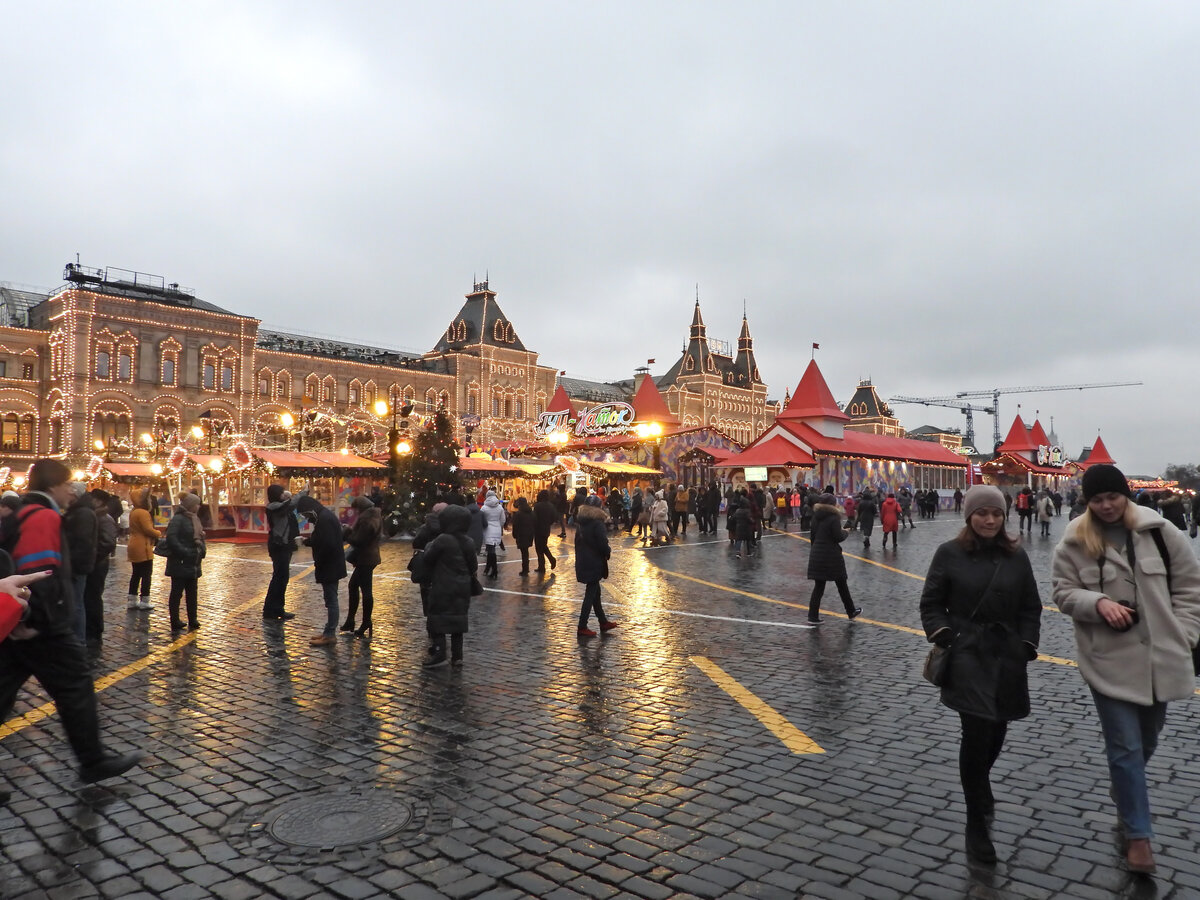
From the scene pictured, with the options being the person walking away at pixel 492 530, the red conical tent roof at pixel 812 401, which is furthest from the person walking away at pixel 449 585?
the red conical tent roof at pixel 812 401

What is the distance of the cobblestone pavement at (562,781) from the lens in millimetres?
3408

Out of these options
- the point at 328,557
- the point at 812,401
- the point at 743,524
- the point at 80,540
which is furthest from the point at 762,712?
the point at 812,401

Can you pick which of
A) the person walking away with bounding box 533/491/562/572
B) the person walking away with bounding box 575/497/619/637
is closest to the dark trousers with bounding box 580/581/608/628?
the person walking away with bounding box 575/497/619/637

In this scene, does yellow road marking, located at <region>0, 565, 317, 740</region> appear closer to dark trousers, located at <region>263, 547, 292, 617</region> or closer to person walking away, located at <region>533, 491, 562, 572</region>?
dark trousers, located at <region>263, 547, 292, 617</region>

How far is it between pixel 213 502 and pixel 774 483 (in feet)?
70.8

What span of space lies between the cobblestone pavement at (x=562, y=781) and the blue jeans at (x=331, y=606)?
0.85 feet

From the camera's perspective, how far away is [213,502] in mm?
24656

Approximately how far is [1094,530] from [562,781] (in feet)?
9.59

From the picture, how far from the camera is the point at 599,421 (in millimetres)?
35656

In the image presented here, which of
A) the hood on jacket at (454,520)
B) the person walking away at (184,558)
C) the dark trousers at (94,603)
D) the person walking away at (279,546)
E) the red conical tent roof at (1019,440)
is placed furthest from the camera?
the red conical tent roof at (1019,440)

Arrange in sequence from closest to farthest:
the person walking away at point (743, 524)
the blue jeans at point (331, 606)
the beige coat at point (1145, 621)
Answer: the beige coat at point (1145, 621), the blue jeans at point (331, 606), the person walking away at point (743, 524)

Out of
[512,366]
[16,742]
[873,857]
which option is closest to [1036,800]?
[873,857]

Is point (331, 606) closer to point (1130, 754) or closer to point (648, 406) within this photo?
point (1130, 754)

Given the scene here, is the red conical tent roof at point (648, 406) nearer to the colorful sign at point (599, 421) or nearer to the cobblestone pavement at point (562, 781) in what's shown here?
the colorful sign at point (599, 421)
